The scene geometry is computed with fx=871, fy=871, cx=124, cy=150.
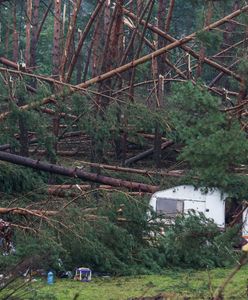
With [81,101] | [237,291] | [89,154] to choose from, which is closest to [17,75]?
[81,101]

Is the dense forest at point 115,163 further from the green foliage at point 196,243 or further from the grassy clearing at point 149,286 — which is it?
the grassy clearing at point 149,286

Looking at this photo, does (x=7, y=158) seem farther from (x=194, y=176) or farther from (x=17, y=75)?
(x=194, y=176)

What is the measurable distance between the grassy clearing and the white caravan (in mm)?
1299

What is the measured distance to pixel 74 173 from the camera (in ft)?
44.1

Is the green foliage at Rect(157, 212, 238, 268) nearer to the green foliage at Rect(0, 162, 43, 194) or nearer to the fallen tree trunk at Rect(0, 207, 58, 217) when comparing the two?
the fallen tree trunk at Rect(0, 207, 58, 217)

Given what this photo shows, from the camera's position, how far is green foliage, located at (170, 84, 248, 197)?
833 centimetres

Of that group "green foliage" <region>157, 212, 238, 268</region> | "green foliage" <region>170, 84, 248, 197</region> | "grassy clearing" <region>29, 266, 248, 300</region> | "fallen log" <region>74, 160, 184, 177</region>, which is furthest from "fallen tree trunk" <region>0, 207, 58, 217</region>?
"green foliage" <region>170, 84, 248, 197</region>

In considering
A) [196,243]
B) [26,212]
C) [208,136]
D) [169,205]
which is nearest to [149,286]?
[196,243]

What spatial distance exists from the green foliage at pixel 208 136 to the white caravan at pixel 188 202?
3660mm

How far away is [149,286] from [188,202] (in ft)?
8.93

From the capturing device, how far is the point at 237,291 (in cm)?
976

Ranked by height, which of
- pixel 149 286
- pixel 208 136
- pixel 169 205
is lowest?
pixel 149 286

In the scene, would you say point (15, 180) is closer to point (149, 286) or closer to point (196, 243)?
point (149, 286)

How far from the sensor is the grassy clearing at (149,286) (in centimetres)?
962
